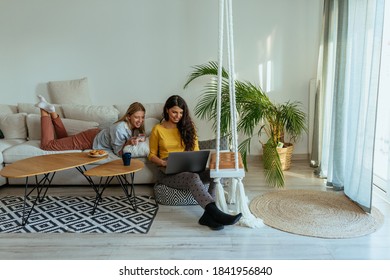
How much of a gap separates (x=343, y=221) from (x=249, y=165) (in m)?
1.95

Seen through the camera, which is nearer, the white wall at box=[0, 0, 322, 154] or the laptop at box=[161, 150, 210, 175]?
the laptop at box=[161, 150, 210, 175]

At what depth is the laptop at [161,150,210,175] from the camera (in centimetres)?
286

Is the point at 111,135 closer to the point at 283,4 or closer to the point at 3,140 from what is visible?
the point at 3,140

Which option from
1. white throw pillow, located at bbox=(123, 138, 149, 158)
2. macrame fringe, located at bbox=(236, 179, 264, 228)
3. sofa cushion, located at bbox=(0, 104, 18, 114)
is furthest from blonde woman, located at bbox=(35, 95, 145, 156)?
macrame fringe, located at bbox=(236, 179, 264, 228)

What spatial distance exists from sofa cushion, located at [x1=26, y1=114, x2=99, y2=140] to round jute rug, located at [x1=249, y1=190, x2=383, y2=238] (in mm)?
2113

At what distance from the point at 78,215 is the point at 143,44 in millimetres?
2563

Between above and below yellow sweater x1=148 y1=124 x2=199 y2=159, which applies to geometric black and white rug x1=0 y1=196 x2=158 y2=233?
below

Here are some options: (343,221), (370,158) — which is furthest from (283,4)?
(343,221)

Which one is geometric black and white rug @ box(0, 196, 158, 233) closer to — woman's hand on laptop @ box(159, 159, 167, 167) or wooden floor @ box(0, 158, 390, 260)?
wooden floor @ box(0, 158, 390, 260)

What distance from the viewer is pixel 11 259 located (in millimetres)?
2199

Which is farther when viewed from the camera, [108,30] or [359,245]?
[108,30]

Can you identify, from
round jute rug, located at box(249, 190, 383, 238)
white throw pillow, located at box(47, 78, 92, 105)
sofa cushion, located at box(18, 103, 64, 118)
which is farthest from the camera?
white throw pillow, located at box(47, 78, 92, 105)

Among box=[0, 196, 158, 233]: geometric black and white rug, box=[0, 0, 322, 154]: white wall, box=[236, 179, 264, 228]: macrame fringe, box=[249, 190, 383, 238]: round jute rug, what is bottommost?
box=[249, 190, 383, 238]: round jute rug

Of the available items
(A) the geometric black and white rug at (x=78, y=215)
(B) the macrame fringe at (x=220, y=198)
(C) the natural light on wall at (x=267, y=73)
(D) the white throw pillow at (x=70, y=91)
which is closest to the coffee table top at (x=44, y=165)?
(A) the geometric black and white rug at (x=78, y=215)
